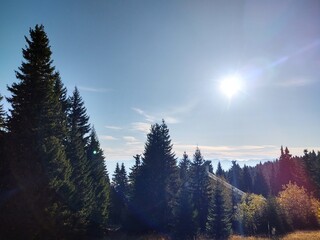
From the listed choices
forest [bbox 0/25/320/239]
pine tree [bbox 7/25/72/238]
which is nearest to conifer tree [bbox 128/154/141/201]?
forest [bbox 0/25/320/239]

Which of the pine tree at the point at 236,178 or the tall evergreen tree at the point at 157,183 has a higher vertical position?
the pine tree at the point at 236,178

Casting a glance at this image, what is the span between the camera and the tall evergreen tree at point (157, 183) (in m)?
34.0

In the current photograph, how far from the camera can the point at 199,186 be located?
37.2 m

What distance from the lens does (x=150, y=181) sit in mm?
34938

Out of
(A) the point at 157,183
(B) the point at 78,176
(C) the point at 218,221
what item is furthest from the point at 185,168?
(B) the point at 78,176

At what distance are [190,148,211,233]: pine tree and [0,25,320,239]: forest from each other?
0.44ft

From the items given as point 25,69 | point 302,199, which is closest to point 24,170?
point 25,69

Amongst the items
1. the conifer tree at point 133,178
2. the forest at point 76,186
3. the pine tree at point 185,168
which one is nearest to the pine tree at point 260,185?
the forest at point 76,186

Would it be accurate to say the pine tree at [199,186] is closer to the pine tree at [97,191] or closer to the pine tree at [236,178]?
the pine tree at [97,191]

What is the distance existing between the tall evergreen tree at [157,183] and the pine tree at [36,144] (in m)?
15.3

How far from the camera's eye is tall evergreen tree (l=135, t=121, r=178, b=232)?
34.0 m

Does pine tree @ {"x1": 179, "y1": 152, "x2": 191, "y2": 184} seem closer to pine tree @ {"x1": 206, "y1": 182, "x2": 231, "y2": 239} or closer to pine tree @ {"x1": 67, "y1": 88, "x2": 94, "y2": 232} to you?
pine tree @ {"x1": 206, "y1": 182, "x2": 231, "y2": 239}

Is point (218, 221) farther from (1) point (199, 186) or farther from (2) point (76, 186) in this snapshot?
(2) point (76, 186)

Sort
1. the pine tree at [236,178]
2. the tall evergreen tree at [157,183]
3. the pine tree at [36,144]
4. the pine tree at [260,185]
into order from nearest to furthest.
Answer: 1. the pine tree at [36,144]
2. the tall evergreen tree at [157,183]
3. the pine tree at [260,185]
4. the pine tree at [236,178]
